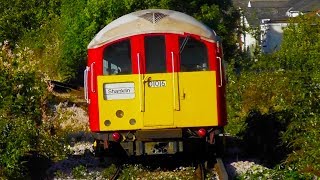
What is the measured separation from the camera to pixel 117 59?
542 inches

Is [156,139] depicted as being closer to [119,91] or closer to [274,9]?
[119,91]

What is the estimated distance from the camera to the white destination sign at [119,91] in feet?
44.5

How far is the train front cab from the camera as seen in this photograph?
1356 cm

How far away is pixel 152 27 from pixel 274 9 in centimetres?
5584

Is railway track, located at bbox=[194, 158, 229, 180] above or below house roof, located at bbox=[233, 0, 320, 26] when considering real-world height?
below

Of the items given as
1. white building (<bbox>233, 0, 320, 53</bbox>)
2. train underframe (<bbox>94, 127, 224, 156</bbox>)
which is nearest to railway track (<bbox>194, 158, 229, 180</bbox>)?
train underframe (<bbox>94, 127, 224, 156</bbox>)

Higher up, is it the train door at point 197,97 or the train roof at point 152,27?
the train roof at point 152,27

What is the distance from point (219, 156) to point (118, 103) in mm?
2598

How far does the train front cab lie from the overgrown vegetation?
1510 millimetres

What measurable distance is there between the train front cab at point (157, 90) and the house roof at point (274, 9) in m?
45.1

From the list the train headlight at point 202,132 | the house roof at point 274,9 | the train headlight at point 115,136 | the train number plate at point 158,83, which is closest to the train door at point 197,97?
the train headlight at point 202,132

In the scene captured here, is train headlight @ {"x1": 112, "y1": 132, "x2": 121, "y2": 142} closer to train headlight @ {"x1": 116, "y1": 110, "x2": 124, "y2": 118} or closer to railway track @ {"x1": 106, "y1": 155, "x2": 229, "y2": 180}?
train headlight @ {"x1": 116, "y1": 110, "x2": 124, "y2": 118}

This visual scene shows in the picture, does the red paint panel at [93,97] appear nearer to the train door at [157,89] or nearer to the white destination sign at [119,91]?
the white destination sign at [119,91]

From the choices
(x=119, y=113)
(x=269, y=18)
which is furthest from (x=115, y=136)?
(x=269, y=18)
